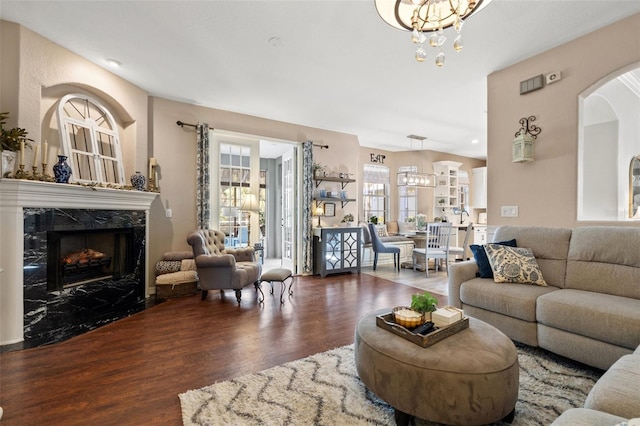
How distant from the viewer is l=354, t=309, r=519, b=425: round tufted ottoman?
1.42 m

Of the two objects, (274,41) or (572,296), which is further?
(274,41)

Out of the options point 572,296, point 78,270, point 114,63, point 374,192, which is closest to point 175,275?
point 78,270

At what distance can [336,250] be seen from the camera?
5.56 meters

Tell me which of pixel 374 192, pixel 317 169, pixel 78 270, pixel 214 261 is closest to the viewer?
pixel 78 270

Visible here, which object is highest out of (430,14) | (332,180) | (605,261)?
(430,14)

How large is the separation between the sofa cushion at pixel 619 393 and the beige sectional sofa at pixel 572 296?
823 millimetres

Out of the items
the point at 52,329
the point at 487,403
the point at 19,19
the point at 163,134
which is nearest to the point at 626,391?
the point at 487,403

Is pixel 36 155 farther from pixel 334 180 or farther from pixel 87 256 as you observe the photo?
pixel 334 180

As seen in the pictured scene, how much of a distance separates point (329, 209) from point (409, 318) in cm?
430

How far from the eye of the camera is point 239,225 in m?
5.14

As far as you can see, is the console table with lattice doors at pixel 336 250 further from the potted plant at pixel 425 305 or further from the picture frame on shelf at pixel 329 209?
the potted plant at pixel 425 305

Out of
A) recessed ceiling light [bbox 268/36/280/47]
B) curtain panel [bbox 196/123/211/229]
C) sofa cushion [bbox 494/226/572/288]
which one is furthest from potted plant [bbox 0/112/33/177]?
sofa cushion [bbox 494/226/572/288]

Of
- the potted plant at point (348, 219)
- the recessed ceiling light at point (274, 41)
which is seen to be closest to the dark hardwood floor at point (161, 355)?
the potted plant at point (348, 219)

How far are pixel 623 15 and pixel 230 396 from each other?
14.4 feet
